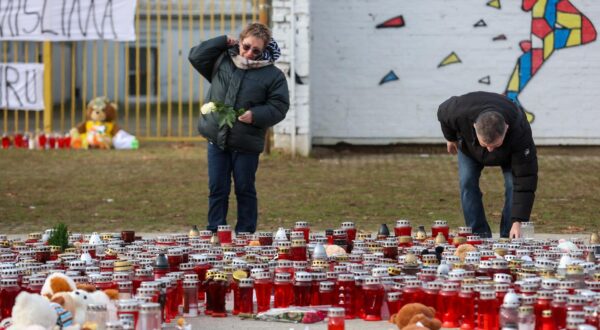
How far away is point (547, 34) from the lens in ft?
61.5

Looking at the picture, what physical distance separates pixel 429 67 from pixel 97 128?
17.5 ft

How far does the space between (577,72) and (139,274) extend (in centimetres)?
1245

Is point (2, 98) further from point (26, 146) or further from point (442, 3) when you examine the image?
point (442, 3)

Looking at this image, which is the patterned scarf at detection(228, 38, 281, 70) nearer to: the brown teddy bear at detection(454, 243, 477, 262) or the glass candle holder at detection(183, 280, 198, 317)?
the brown teddy bear at detection(454, 243, 477, 262)

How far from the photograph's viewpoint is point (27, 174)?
16.5 metres

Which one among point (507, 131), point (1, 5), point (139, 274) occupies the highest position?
point (1, 5)

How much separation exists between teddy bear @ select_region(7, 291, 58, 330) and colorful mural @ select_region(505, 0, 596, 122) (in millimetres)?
13503

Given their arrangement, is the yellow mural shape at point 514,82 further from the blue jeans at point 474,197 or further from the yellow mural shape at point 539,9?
the blue jeans at point 474,197

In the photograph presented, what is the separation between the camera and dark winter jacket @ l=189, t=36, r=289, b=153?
9930mm

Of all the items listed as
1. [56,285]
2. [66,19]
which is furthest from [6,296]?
[66,19]

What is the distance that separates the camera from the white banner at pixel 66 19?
19.9 metres

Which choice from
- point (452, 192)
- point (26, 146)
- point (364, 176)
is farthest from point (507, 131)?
point (26, 146)

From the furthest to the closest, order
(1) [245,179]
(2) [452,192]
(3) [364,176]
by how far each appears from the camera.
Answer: (3) [364,176] → (2) [452,192] → (1) [245,179]

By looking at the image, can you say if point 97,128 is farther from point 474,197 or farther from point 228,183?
point 474,197
